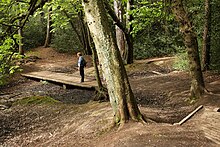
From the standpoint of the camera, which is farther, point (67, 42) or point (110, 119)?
point (67, 42)

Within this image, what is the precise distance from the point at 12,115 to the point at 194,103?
689 centimetres

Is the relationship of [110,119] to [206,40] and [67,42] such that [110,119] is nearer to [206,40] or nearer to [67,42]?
[206,40]

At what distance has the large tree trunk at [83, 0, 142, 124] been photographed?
21.3 ft

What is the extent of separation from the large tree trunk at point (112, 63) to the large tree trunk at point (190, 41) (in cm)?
329

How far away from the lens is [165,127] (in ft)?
19.7

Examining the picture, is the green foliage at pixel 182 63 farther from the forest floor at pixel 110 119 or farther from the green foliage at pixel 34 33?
the green foliage at pixel 34 33

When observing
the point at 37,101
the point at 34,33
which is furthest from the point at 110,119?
the point at 34,33

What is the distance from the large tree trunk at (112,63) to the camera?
6.48 metres

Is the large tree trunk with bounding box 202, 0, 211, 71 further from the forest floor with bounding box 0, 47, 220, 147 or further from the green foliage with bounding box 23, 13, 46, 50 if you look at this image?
the green foliage with bounding box 23, 13, 46, 50

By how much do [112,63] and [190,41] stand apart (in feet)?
11.5

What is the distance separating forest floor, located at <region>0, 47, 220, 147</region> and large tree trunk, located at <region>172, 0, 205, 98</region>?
19.0 inches

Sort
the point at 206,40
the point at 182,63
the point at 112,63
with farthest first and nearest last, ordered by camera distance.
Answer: the point at 182,63
the point at 206,40
the point at 112,63

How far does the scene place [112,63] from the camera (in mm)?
6500

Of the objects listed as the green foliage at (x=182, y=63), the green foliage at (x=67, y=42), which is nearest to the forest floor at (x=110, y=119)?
the green foliage at (x=182, y=63)
